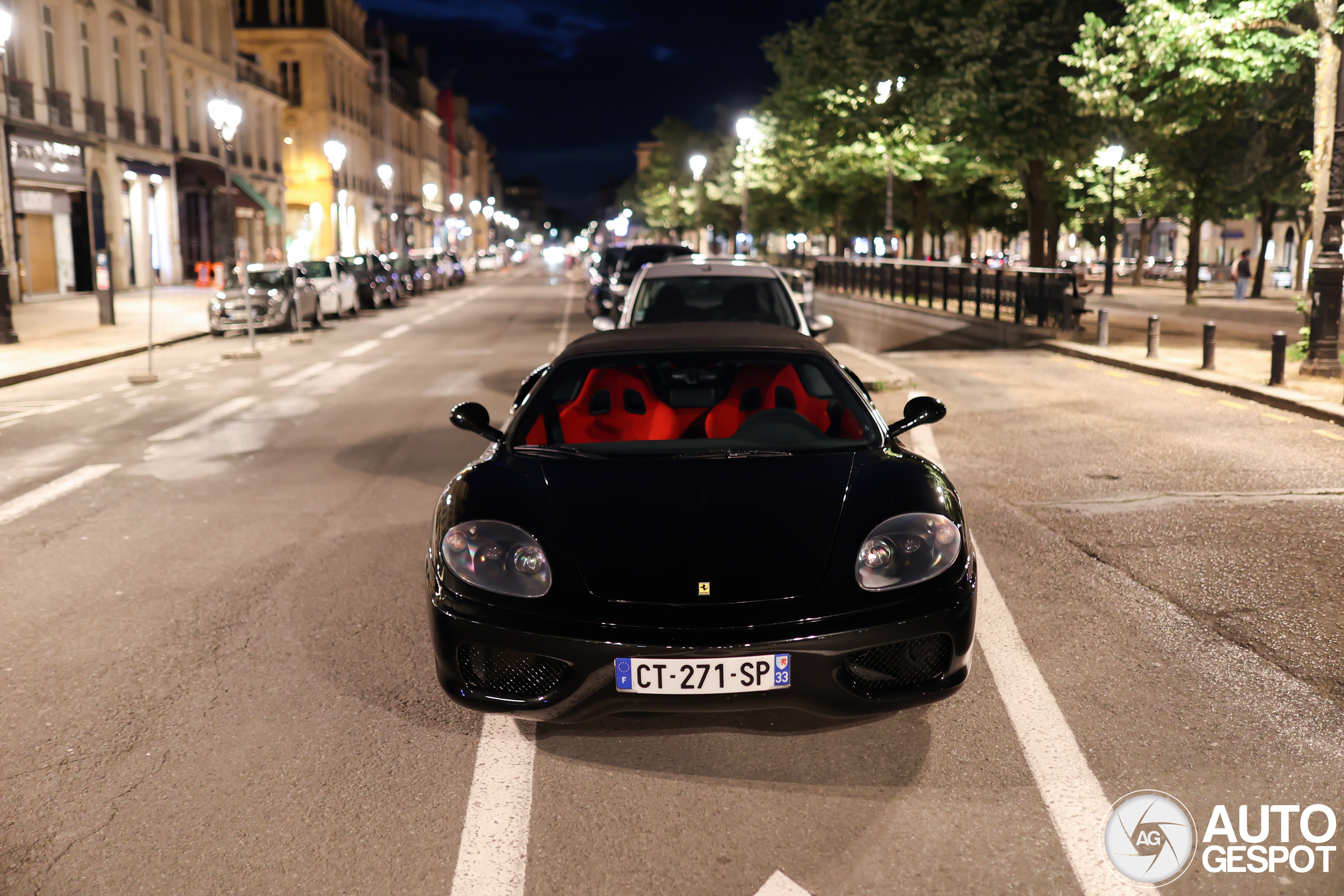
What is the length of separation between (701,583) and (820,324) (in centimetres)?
891

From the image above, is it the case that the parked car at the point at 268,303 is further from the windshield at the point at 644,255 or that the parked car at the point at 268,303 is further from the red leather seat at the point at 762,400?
the red leather seat at the point at 762,400

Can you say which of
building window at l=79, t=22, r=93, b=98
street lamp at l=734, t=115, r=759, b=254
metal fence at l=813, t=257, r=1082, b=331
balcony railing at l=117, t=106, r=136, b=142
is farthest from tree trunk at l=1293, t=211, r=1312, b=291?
building window at l=79, t=22, r=93, b=98

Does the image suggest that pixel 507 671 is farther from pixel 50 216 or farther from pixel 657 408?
pixel 50 216

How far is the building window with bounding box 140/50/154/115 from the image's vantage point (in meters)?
42.8

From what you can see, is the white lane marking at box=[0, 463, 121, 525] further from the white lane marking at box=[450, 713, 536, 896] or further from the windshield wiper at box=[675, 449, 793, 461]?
the windshield wiper at box=[675, 449, 793, 461]

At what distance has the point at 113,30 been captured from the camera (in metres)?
40.3

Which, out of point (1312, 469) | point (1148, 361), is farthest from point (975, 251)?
point (1312, 469)

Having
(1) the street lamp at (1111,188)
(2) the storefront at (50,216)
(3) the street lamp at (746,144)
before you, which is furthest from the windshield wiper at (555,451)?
(3) the street lamp at (746,144)

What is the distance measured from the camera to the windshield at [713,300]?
444 inches

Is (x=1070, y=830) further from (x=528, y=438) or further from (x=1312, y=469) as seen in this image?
(x=1312, y=469)

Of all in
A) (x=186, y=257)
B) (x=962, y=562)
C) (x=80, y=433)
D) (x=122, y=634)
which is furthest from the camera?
(x=186, y=257)

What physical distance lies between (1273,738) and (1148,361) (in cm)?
1449

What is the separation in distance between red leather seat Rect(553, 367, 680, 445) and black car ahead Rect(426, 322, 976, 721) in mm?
787

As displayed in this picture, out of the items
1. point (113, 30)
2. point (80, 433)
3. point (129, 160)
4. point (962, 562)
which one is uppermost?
point (113, 30)
